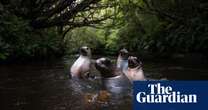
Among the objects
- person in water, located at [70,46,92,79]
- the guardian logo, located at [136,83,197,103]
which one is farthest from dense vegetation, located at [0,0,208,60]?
the guardian logo, located at [136,83,197,103]

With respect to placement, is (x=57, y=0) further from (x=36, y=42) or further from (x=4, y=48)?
(x=4, y=48)

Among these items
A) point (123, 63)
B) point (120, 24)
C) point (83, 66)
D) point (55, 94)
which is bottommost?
point (120, 24)

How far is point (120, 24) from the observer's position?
125 ft

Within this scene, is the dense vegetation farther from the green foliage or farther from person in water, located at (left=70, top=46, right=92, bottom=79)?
person in water, located at (left=70, top=46, right=92, bottom=79)

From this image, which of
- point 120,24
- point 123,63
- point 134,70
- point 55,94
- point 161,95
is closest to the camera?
point 161,95

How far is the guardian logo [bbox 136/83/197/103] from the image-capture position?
5.04m

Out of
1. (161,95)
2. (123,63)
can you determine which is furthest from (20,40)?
(161,95)

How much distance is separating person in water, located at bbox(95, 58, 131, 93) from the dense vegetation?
291 inches

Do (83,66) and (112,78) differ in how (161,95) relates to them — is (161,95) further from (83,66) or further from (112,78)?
(83,66)

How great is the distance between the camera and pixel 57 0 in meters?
29.7

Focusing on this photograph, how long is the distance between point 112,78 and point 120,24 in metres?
25.5

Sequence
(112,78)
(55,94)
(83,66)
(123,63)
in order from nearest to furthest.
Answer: (55,94)
(112,78)
(123,63)
(83,66)

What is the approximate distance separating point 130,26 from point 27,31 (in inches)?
535

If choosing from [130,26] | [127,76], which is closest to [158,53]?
[130,26]
